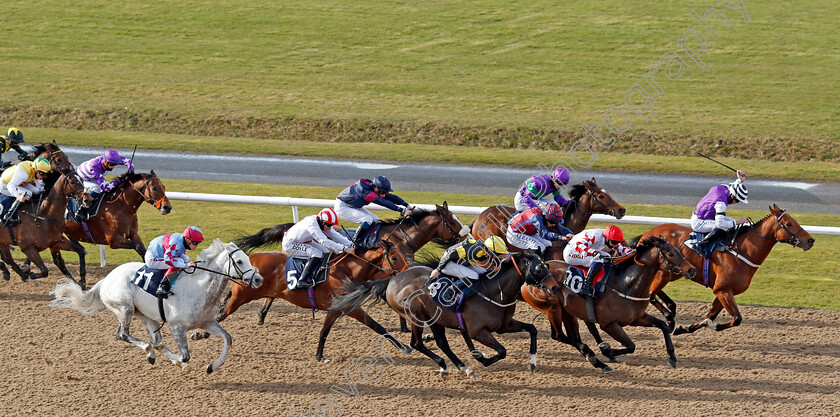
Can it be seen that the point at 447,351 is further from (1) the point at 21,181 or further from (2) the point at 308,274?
(1) the point at 21,181

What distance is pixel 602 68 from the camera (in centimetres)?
2527

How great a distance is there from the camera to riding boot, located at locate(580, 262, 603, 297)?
27.0 feet

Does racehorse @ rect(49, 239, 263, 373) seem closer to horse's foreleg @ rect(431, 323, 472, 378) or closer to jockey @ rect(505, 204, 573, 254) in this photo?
horse's foreleg @ rect(431, 323, 472, 378)

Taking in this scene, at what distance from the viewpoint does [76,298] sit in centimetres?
830

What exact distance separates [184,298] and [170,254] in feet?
1.45

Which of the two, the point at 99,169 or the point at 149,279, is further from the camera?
the point at 99,169

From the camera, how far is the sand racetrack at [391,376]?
753 centimetres

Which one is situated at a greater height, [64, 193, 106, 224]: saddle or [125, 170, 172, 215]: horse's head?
[125, 170, 172, 215]: horse's head

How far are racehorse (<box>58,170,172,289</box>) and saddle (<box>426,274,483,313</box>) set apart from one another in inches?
172

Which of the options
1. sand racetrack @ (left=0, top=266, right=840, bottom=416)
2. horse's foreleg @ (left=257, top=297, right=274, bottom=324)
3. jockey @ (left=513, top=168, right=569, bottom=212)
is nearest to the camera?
sand racetrack @ (left=0, top=266, right=840, bottom=416)

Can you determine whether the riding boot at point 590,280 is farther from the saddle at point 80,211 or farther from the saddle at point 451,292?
the saddle at point 80,211

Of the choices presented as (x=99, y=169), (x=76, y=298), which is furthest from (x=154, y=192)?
(x=76, y=298)

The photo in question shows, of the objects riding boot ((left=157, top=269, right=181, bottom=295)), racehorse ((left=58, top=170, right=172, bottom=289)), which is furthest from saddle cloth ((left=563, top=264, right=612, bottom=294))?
racehorse ((left=58, top=170, right=172, bottom=289))

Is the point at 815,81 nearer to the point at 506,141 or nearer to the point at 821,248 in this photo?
the point at 506,141
